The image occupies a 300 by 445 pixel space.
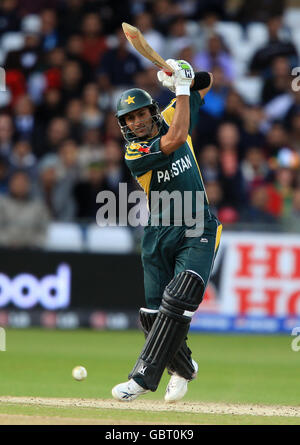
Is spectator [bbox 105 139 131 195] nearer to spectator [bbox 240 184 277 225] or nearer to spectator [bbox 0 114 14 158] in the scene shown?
spectator [bbox 0 114 14 158]

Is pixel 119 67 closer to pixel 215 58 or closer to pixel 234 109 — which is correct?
pixel 215 58

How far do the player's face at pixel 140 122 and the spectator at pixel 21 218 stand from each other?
542 centimetres

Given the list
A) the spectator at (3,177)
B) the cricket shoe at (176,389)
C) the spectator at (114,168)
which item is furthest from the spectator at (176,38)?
the cricket shoe at (176,389)

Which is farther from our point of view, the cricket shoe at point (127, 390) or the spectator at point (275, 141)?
the spectator at point (275, 141)

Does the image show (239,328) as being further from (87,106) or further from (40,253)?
(87,106)

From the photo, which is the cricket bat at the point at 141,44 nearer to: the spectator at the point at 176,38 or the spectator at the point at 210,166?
the spectator at the point at 210,166

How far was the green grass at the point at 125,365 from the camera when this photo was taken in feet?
25.4

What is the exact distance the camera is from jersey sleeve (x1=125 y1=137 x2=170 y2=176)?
653cm

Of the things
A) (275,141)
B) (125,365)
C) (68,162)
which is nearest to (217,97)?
(275,141)

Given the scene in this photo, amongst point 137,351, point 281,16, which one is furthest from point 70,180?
point 281,16

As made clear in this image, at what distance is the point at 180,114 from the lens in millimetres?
6496

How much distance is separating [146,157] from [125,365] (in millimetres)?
3509

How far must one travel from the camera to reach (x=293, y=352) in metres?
11.0
